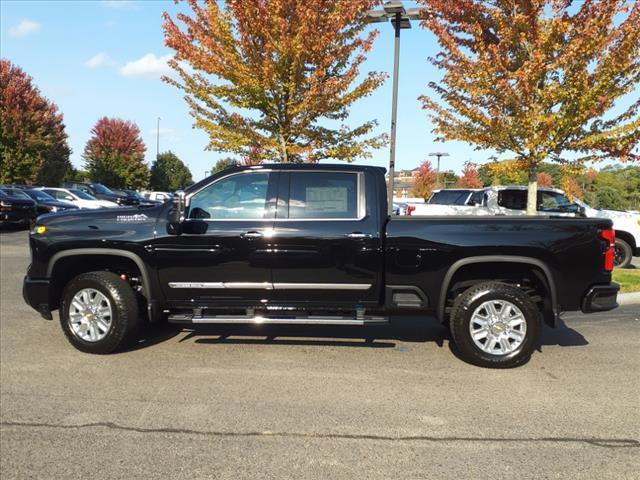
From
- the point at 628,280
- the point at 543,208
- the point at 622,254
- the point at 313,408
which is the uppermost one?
the point at 543,208

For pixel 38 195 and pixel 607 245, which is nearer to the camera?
pixel 607 245

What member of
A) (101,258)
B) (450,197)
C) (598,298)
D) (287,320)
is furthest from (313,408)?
(450,197)

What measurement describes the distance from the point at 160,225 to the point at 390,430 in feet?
9.68

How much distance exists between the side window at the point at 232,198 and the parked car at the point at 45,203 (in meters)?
16.6

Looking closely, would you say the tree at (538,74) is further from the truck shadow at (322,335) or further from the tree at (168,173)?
the tree at (168,173)

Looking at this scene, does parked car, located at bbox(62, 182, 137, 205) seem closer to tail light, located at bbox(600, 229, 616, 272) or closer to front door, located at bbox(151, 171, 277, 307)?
front door, located at bbox(151, 171, 277, 307)

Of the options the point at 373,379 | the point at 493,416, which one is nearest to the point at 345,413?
the point at 373,379

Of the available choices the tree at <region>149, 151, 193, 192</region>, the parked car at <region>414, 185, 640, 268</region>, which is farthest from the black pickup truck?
the tree at <region>149, 151, 193, 192</region>

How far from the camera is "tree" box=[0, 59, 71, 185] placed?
32.7 metres

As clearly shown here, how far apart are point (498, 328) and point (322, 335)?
75.6 inches

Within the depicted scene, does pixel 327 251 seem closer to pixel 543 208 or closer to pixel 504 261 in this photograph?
pixel 504 261

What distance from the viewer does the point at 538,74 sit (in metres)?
8.68

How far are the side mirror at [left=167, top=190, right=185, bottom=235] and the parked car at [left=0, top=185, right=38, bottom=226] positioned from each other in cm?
1532

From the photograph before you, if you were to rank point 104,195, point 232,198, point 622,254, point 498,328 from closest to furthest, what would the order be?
point 498,328 → point 232,198 → point 622,254 → point 104,195
